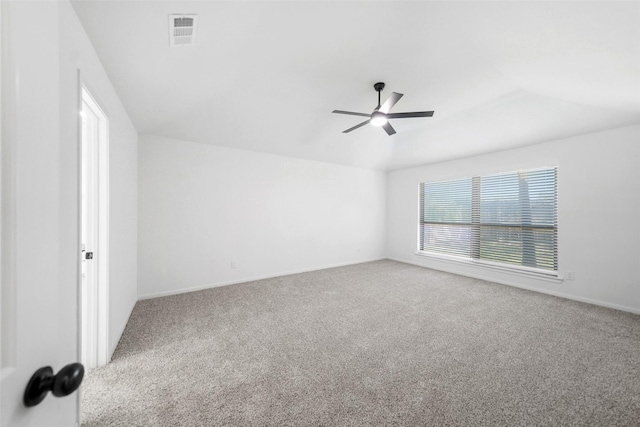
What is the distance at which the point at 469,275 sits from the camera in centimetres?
458

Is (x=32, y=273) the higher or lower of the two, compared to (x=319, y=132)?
lower

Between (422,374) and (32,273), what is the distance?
2.25m

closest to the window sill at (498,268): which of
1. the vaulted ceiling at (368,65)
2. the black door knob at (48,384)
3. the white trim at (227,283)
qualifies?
the white trim at (227,283)

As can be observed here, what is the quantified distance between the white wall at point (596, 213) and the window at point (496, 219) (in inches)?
7.7

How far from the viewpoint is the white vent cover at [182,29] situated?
162 centimetres

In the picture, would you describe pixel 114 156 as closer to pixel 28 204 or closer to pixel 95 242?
pixel 95 242

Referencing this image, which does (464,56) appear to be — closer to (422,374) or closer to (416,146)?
(416,146)

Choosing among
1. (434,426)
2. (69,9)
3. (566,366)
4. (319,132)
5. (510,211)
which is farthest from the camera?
(510,211)

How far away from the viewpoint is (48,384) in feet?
1.44

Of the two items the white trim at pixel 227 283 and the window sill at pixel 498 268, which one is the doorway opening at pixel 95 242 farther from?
the window sill at pixel 498 268

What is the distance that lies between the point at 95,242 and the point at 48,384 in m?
1.98

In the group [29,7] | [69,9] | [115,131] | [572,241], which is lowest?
[572,241]

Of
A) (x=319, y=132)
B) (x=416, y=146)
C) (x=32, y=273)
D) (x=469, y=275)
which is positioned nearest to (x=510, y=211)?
(x=469, y=275)

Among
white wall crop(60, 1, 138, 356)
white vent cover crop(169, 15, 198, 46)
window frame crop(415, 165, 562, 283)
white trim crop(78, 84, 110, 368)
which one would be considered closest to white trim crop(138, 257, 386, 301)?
white wall crop(60, 1, 138, 356)
